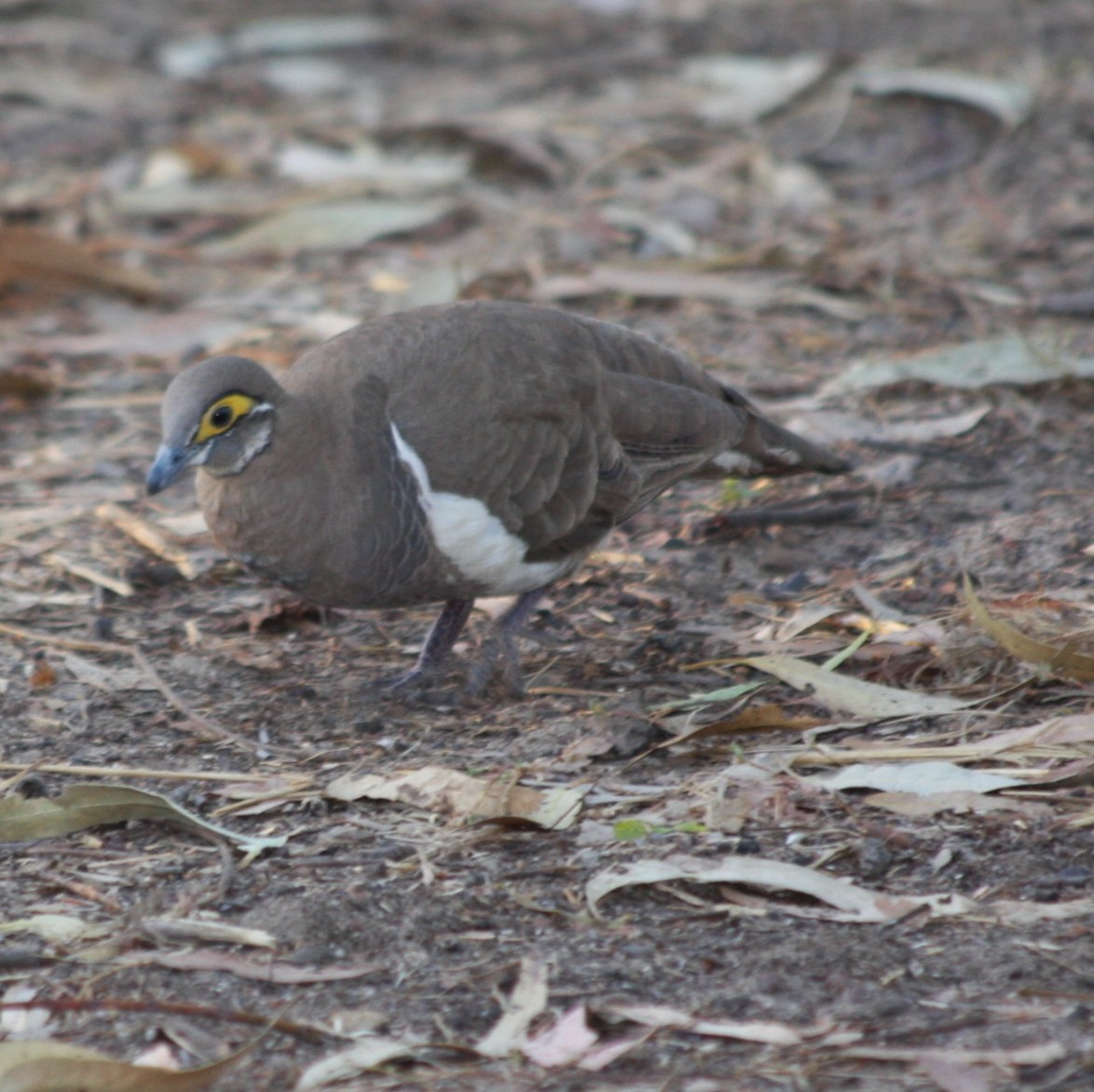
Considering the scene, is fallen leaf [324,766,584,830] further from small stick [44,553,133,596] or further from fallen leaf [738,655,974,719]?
small stick [44,553,133,596]

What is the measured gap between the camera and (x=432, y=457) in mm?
4293

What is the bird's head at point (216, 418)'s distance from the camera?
413 cm

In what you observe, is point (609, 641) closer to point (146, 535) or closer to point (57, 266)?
point (146, 535)

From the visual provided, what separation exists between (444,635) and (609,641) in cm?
46

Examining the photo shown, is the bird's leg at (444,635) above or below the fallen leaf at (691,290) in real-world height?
below

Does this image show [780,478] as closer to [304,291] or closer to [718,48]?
[304,291]

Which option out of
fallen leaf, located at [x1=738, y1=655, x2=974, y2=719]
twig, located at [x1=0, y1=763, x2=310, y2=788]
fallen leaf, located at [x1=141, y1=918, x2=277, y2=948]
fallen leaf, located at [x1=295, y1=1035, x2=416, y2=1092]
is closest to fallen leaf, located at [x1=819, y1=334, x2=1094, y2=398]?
fallen leaf, located at [x1=738, y1=655, x2=974, y2=719]

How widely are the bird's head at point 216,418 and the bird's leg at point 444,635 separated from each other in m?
0.74

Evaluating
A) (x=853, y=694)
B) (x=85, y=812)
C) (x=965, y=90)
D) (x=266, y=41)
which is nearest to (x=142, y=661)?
(x=85, y=812)

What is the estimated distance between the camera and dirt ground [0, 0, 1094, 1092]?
9.71ft

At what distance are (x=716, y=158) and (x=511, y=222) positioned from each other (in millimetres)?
1332

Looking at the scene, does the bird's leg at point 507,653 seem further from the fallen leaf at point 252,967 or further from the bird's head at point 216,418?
the fallen leaf at point 252,967

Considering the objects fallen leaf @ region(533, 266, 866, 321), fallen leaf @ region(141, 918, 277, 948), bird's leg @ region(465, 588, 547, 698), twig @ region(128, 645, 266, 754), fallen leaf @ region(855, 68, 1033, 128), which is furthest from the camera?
fallen leaf @ region(855, 68, 1033, 128)

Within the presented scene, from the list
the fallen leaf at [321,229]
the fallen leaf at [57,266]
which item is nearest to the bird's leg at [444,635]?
the fallen leaf at [57,266]
